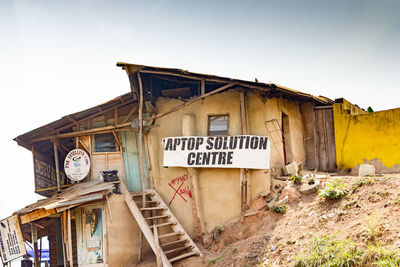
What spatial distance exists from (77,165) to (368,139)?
1058 centimetres

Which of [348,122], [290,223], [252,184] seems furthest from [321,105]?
[290,223]

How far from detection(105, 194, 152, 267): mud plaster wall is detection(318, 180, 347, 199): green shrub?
6306mm

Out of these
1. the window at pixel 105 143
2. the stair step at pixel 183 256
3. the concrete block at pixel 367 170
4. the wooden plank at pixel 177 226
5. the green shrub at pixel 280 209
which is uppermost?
the window at pixel 105 143

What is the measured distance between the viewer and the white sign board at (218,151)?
10.7m

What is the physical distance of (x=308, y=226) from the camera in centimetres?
844

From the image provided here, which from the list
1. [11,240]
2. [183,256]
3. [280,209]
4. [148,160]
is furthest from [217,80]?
[11,240]

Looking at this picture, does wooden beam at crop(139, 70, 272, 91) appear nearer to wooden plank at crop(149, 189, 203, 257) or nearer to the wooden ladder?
the wooden ladder

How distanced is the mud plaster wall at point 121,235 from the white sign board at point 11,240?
3484 mm

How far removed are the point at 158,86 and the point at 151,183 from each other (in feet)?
12.1

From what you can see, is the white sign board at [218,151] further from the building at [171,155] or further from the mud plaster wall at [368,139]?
the mud plaster wall at [368,139]

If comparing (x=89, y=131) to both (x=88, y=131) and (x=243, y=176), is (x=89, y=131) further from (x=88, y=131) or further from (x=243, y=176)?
(x=243, y=176)

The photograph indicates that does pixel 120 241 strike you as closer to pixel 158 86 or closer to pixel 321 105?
pixel 158 86

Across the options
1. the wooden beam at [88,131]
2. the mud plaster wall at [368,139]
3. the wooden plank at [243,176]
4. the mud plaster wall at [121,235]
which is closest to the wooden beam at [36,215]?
the mud plaster wall at [121,235]

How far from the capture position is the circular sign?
12.4 m
